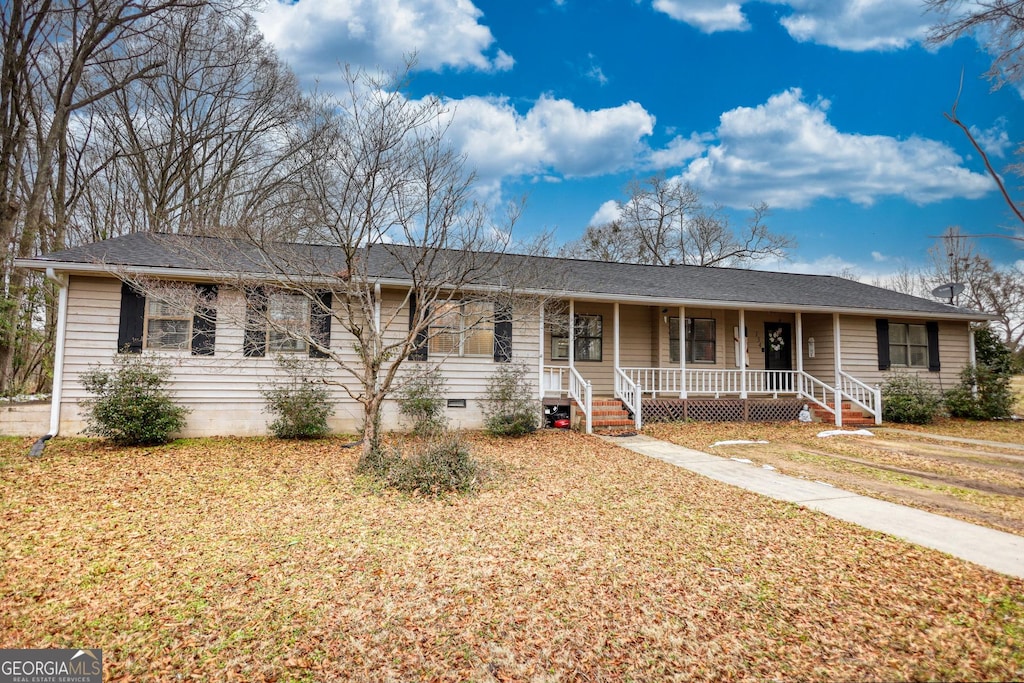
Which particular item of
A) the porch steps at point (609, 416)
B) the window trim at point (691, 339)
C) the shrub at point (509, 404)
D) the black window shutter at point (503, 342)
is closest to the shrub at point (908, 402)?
the window trim at point (691, 339)

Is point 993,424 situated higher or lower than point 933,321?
lower

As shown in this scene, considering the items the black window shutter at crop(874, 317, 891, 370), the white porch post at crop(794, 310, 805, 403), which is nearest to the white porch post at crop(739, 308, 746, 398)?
the white porch post at crop(794, 310, 805, 403)

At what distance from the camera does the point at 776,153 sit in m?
20.6

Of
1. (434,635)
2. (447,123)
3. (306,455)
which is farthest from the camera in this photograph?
(306,455)

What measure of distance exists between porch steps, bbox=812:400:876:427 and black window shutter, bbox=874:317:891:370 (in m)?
1.88

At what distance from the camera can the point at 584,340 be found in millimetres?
12742

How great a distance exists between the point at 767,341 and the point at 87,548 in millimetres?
15136

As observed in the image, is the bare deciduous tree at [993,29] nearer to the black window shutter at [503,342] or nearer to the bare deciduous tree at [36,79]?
the black window shutter at [503,342]

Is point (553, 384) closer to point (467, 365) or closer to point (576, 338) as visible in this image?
point (576, 338)

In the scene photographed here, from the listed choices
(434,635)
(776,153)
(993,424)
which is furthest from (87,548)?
(776,153)

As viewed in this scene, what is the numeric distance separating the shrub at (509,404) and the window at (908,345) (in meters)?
11.1

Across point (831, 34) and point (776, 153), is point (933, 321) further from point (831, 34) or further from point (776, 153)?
point (776, 153)

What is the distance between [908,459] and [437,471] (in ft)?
26.1

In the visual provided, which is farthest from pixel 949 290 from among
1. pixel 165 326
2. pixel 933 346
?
pixel 165 326
